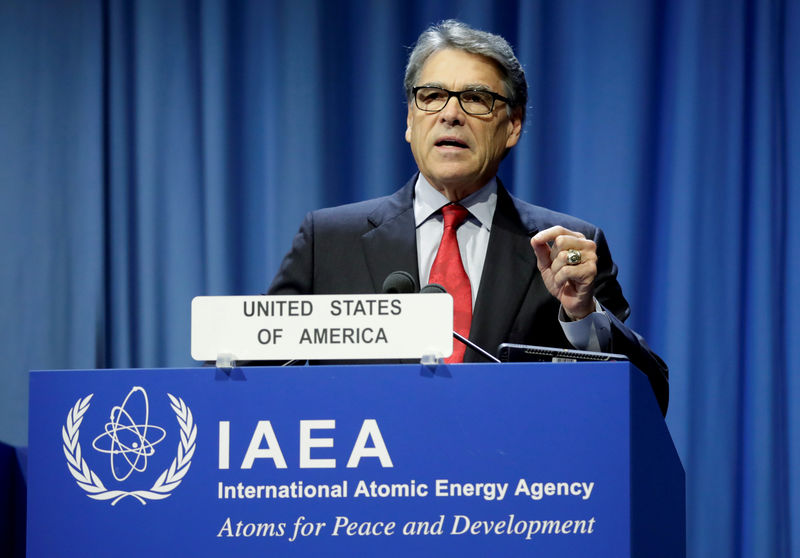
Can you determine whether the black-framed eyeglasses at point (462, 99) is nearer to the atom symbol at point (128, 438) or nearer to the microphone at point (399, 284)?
the microphone at point (399, 284)

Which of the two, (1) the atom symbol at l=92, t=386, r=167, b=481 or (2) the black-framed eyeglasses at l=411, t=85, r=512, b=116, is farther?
(2) the black-framed eyeglasses at l=411, t=85, r=512, b=116

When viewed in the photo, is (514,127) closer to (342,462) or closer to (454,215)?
(454,215)

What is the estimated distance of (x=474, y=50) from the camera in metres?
2.23

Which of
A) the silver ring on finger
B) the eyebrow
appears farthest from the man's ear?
the silver ring on finger

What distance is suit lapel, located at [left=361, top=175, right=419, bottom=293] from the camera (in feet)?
7.08

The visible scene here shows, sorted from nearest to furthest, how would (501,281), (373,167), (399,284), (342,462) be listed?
(342,462) → (399,284) → (501,281) → (373,167)

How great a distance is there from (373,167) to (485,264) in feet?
4.58

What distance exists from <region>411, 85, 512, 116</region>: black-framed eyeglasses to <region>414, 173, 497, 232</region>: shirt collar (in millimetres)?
176

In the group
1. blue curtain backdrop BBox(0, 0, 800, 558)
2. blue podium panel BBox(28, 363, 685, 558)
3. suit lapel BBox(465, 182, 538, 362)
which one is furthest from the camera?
blue curtain backdrop BBox(0, 0, 800, 558)

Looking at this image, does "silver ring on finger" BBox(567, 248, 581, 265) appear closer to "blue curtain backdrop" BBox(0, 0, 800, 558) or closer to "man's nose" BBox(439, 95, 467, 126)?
"man's nose" BBox(439, 95, 467, 126)

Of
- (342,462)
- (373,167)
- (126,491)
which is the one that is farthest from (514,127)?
(126,491)

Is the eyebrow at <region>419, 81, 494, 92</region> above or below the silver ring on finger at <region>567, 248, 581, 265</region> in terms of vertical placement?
above

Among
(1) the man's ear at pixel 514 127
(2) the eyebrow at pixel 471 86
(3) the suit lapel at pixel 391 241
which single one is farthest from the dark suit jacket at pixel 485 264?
(2) the eyebrow at pixel 471 86

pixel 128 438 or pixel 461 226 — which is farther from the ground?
pixel 461 226
